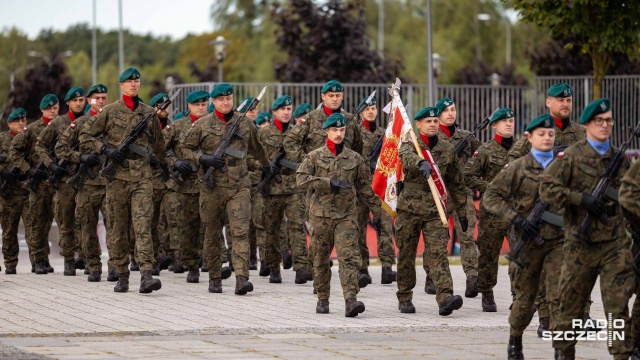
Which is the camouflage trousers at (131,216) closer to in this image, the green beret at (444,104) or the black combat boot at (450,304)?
the green beret at (444,104)

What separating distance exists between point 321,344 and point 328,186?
266cm

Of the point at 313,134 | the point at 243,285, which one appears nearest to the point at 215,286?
the point at 243,285

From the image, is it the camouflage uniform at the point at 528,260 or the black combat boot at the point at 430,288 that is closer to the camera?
the camouflage uniform at the point at 528,260

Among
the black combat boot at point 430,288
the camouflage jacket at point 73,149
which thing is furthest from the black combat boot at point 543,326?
the camouflage jacket at point 73,149

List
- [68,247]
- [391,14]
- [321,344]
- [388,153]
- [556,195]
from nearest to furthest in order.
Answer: [556,195] → [321,344] → [388,153] → [68,247] → [391,14]

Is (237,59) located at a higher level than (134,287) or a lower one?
higher

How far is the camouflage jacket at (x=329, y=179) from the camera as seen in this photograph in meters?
14.8

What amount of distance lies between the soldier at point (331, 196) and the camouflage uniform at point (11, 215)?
644cm

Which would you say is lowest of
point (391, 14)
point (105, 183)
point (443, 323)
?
point (443, 323)

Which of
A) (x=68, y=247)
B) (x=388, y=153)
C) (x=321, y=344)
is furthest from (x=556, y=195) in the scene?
(x=68, y=247)

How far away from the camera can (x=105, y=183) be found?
58.0ft

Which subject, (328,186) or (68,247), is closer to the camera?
(328,186)

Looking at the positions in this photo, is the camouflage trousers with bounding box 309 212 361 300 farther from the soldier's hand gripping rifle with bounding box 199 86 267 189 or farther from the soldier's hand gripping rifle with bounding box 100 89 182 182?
the soldier's hand gripping rifle with bounding box 100 89 182 182

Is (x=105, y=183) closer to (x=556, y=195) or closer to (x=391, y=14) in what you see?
(x=556, y=195)
